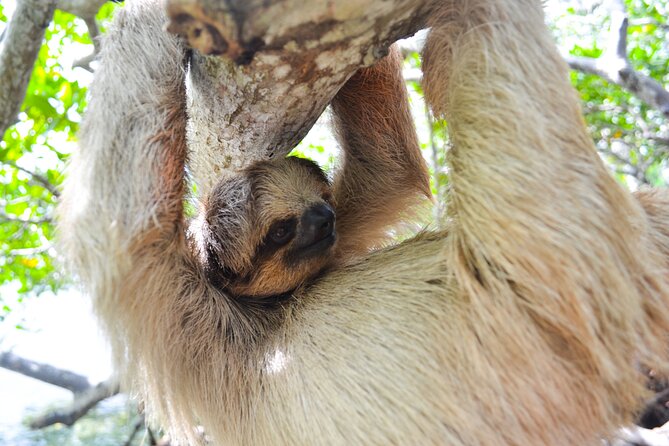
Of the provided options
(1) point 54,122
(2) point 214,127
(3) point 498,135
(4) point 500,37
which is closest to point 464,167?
(3) point 498,135

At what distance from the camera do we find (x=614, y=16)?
840 cm

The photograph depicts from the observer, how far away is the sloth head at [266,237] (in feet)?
13.7

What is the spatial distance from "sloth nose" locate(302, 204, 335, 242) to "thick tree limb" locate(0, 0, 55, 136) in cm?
373

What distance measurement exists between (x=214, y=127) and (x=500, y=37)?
1.98 m

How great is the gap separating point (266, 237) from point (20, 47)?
12.0 ft

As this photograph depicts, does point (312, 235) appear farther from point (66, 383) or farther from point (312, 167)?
point (66, 383)

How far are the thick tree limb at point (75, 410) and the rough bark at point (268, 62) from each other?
4.61 m

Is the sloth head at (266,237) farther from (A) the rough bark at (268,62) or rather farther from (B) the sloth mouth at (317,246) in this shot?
(A) the rough bark at (268,62)

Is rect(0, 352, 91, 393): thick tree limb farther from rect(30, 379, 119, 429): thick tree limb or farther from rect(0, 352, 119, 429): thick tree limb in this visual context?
rect(30, 379, 119, 429): thick tree limb

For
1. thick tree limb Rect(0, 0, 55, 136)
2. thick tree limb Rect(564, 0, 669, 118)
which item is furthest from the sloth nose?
thick tree limb Rect(564, 0, 669, 118)

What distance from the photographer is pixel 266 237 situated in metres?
4.25

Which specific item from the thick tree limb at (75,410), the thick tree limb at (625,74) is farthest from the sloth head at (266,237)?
the thick tree limb at (625,74)

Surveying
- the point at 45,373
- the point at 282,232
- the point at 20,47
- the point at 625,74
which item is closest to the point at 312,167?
the point at 282,232

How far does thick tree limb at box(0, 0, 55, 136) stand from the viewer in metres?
5.92
